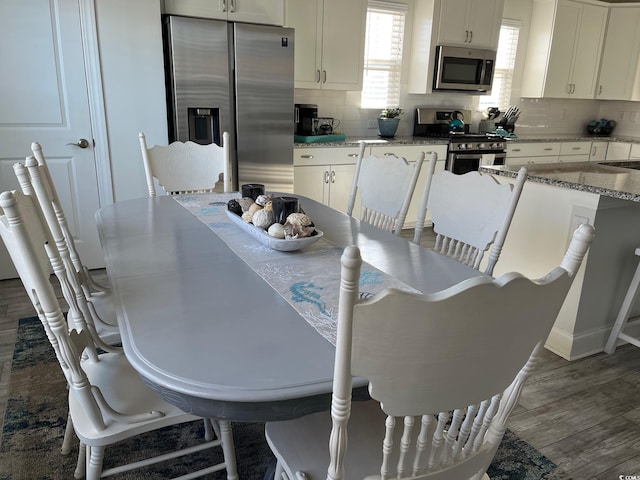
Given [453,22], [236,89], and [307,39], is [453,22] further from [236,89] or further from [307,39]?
[236,89]

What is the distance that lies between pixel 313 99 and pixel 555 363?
3223 mm

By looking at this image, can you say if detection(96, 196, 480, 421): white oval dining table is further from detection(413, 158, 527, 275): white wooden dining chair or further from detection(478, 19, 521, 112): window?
detection(478, 19, 521, 112): window

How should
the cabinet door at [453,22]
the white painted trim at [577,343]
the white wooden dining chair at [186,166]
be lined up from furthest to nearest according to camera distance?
1. the cabinet door at [453,22]
2. the white wooden dining chair at [186,166]
3. the white painted trim at [577,343]

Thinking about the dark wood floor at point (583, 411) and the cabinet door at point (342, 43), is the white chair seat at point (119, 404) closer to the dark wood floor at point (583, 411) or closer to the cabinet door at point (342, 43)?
the dark wood floor at point (583, 411)

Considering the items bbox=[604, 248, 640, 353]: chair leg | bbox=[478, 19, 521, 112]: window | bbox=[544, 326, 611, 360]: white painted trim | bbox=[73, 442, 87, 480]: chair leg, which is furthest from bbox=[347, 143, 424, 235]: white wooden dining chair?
bbox=[478, 19, 521, 112]: window

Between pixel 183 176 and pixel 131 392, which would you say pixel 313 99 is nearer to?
pixel 183 176

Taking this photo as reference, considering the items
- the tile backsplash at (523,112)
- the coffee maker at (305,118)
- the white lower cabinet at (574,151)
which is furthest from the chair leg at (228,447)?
the white lower cabinet at (574,151)

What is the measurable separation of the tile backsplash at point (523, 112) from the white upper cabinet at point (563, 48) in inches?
14.2

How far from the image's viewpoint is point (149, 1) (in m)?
3.10

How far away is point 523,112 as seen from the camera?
583cm

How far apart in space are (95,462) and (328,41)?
3819 millimetres

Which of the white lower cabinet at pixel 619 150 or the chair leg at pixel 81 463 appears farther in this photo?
the white lower cabinet at pixel 619 150

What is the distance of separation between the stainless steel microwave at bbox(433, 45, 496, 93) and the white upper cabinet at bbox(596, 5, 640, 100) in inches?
70.5

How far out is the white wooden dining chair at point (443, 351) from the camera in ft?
2.28
